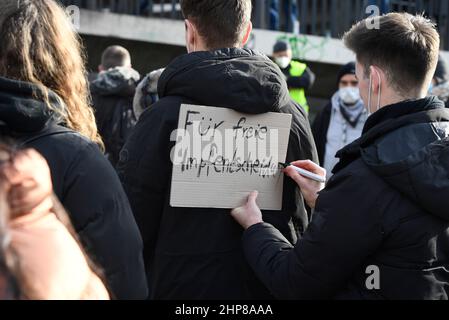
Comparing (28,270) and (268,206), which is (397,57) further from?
(28,270)

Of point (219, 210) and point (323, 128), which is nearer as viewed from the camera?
point (219, 210)

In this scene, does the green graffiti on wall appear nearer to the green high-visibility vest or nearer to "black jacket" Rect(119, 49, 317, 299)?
the green high-visibility vest

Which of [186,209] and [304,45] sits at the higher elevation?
[186,209]

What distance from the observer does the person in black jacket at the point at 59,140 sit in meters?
2.14

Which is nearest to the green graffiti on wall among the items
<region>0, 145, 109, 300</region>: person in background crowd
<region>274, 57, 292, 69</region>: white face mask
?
<region>274, 57, 292, 69</region>: white face mask

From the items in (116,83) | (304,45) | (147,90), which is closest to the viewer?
(147,90)

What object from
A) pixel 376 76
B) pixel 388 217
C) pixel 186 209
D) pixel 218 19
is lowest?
pixel 186 209

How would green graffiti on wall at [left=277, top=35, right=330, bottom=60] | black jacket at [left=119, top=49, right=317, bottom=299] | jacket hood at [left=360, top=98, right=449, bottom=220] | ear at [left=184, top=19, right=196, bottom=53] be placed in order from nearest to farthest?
jacket hood at [left=360, top=98, right=449, bottom=220], black jacket at [left=119, top=49, right=317, bottom=299], ear at [left=184, top=19, right=196, bottom=53], green graffiti on wall at [left=277, top=35, right=330, bottom=60]

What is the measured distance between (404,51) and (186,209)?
857 mm

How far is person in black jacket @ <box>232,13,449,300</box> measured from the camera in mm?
2389

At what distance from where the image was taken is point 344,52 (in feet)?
34.8

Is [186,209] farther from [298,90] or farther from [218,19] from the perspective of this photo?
[298,90]

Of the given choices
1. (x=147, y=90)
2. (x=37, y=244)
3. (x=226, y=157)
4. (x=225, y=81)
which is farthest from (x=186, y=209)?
(x=147, y=90)

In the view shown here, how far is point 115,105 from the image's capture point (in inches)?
251
